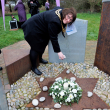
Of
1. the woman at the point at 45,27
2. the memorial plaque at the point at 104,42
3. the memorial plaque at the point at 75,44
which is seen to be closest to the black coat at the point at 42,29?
the woman at the point at 45,27

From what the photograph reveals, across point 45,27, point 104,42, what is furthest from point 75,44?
point 45,27

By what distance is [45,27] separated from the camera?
2.00m

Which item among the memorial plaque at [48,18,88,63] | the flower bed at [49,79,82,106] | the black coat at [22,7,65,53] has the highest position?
the black coat at [22,7,65,53]

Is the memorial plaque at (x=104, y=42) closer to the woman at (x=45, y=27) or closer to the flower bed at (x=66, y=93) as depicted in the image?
the woman at (x=45, y=27)

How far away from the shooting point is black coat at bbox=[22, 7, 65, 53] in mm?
1748

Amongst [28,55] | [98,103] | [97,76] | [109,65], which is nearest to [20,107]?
[28,55]

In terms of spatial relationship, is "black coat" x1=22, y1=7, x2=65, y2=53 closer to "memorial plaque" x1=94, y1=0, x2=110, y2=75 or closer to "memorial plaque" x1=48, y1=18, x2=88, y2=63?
"memorial plaque" x1=48, y1=18, x2=88, y2=63

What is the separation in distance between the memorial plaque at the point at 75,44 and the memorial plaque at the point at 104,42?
→ 0.33 metres

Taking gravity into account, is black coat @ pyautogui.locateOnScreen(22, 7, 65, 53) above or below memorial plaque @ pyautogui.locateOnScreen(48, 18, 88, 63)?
above

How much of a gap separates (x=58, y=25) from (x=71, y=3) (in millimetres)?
11688

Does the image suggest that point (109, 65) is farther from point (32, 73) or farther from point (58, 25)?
point (32, 73)

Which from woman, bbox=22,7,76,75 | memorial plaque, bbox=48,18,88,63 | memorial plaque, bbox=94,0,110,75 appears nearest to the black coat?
woman, bbox=22,7,76,75

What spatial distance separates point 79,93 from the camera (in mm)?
A: 1803

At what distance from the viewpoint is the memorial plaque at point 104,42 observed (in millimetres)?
2056
